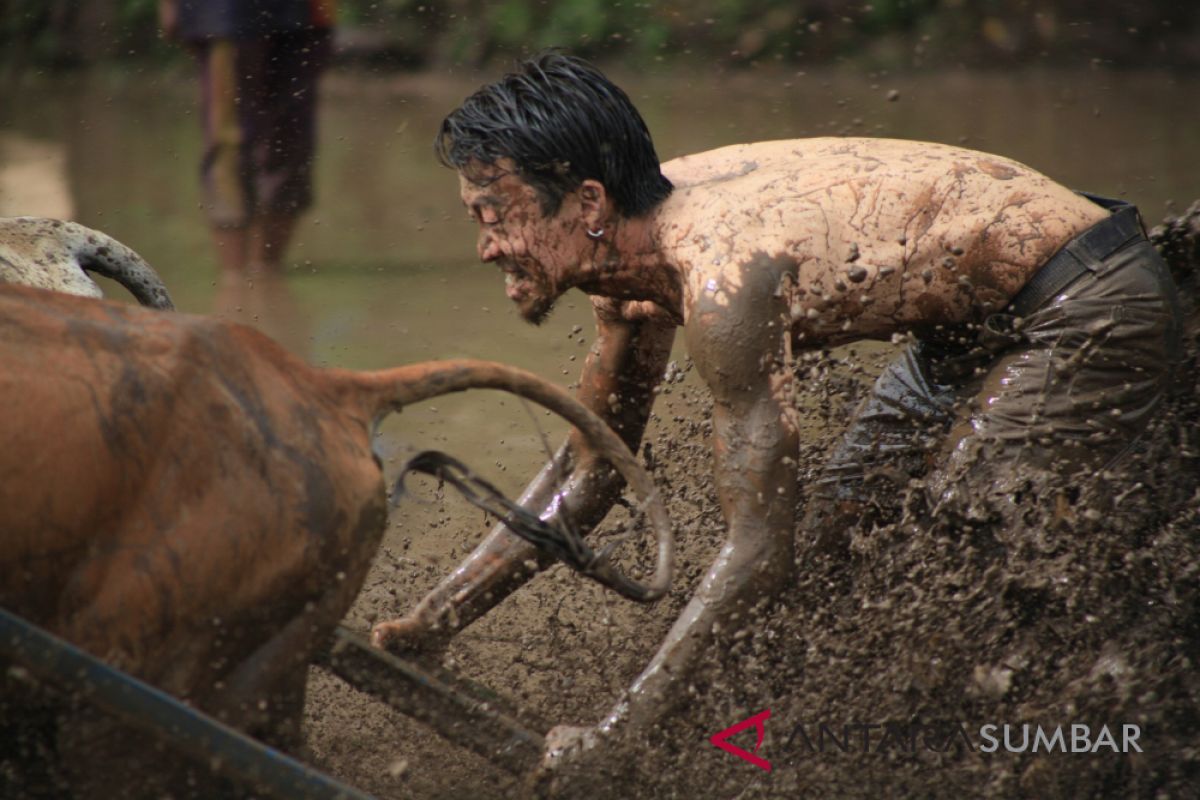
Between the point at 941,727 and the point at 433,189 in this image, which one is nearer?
the point at 941,727

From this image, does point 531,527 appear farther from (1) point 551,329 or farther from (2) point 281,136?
(2) point 281,136

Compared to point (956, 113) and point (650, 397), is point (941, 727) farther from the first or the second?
point (956, 113)

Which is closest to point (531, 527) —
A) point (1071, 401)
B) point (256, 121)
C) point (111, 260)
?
point (1071, 401)

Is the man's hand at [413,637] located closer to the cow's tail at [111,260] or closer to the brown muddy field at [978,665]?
the brown muddy field at [978,665]

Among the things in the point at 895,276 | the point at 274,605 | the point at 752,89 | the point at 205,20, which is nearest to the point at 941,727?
the point at 895,276

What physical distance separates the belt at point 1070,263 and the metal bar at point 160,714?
1.75 metres

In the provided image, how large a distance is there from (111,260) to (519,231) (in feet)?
3.62

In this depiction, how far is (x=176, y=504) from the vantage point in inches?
83.0

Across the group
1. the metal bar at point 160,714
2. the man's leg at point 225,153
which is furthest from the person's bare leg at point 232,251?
the metal bar at point 160,714

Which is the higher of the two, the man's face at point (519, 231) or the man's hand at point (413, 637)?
the man's face at point (519, 231)

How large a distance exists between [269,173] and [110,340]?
4.75 metres

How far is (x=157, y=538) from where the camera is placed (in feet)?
6.85

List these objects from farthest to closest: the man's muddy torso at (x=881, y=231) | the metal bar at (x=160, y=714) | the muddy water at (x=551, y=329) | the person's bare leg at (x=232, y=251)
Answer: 1. the person's bare leg at (x=232, y=251)
2. the muddy water at (x=551, y=329)
3. the man's muddy torso at (x=881, y=231)
4. the metal bar at (x=160, y=714)

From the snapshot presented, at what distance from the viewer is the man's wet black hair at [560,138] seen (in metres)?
3.04
